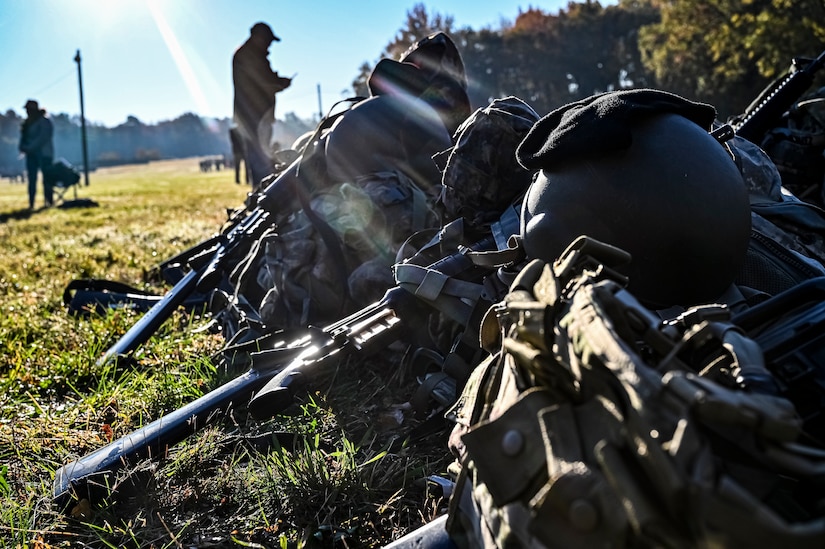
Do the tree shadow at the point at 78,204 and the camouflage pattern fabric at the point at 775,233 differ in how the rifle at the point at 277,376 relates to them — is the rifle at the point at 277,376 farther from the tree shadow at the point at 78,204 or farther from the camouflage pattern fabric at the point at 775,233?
the tree shadow at the point at 78,204

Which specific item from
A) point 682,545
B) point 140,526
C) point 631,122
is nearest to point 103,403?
point 140,526

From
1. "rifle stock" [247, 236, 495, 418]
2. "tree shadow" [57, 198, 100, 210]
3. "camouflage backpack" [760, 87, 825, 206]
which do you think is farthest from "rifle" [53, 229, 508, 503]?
"tree shadow" [57, 198, 100, 210]

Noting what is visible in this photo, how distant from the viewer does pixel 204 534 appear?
7.01ft

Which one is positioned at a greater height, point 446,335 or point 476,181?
point 476,181

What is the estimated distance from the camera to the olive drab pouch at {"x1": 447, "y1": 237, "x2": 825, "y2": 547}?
96 centimetres

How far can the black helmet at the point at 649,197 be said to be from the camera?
2006 millimetres

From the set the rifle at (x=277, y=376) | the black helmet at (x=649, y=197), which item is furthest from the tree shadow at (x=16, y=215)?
the black helmet at (x=649, y=197)

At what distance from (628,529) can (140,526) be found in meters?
1.80

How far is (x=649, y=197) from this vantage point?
2.00 m

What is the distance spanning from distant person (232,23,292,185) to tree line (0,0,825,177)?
23.6ft

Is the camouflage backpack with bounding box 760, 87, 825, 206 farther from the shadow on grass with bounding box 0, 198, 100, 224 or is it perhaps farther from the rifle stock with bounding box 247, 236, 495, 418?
the shadow on grass with bounding box 0, 198, 100, 224

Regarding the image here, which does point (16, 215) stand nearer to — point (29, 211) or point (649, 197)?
point (29, 211)

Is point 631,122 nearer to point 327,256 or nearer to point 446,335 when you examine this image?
point 446,335

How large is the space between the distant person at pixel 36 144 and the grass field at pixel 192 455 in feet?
A: 48.1
